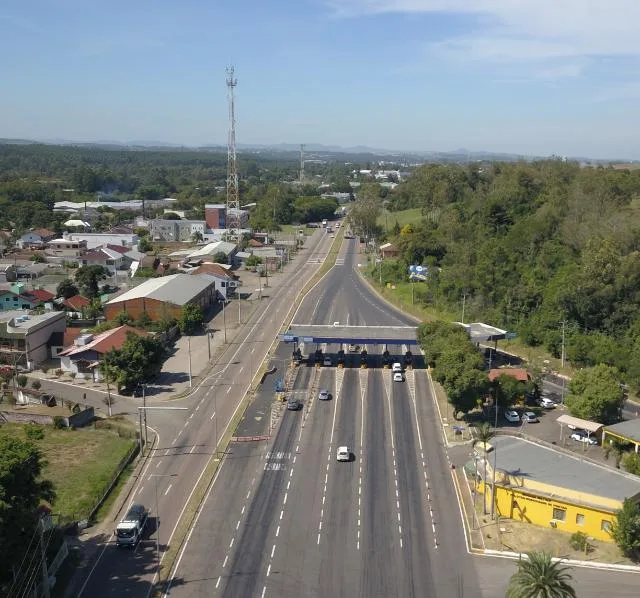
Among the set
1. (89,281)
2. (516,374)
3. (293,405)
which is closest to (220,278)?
(89,281)

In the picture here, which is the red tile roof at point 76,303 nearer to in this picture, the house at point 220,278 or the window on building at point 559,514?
the house at point 220,278

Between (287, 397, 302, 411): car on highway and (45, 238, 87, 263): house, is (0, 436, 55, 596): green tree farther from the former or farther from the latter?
(45, 238, 87, 263): house

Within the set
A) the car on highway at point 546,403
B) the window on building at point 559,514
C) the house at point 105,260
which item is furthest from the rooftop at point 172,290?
the window on building at point 559,514

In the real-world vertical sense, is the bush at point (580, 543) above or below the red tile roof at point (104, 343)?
below

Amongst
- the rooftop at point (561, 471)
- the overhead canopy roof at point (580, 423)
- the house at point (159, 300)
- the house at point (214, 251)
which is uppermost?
the house at point (214, 251)

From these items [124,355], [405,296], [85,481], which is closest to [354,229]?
[405,296]

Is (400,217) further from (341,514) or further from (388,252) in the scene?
(341,514)
